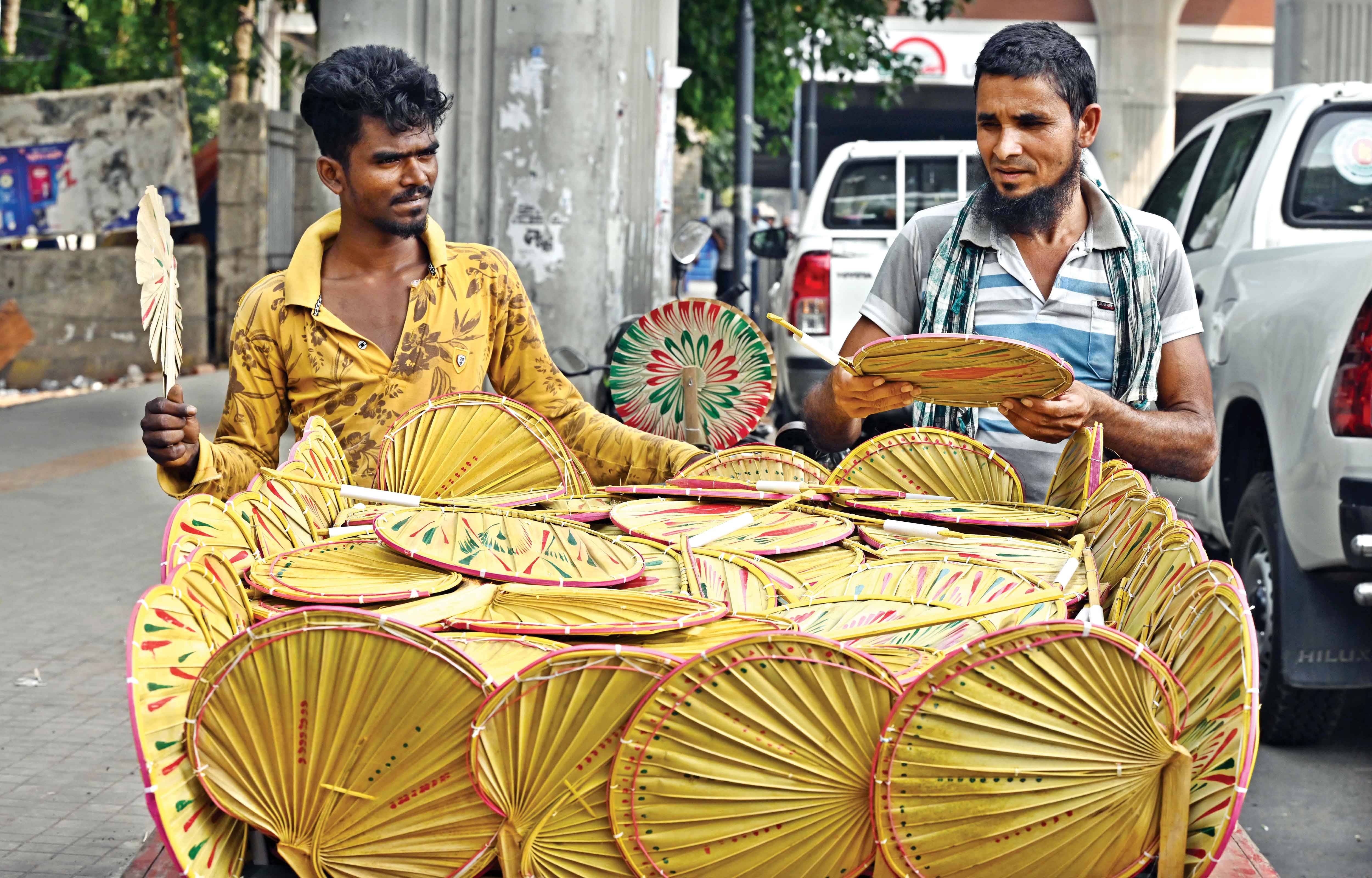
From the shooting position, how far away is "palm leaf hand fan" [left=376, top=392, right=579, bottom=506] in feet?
6.70

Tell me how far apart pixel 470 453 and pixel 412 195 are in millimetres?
596

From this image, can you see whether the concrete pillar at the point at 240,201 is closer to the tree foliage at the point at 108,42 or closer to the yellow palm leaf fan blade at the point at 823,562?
the tree foliage at the point at 108,42

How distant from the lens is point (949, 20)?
28.9 m

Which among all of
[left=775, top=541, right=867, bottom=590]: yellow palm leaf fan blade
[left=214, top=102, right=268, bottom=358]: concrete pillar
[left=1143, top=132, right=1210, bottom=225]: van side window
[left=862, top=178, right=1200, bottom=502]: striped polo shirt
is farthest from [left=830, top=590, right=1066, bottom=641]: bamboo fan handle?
[left=214, top=102, right=268, bottom=358]: concrete pillar

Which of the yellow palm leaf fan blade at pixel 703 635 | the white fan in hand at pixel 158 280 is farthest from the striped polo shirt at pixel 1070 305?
the white fan in hand at pixel 158 280

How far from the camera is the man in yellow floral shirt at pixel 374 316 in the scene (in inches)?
93.9

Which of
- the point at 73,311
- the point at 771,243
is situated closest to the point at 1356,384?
the point at 771,243

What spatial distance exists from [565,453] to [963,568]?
2.27 feet

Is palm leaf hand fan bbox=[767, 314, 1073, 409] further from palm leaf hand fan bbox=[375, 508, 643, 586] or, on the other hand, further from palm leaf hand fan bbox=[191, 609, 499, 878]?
palm leaf hand fan bbox=[191, 609, 499, 878]

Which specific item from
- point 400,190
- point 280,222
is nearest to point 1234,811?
point 400,190

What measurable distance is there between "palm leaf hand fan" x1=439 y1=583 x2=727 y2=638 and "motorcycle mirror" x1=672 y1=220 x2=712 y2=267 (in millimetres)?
5094

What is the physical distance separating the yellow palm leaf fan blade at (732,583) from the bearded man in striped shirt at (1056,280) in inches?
22.9

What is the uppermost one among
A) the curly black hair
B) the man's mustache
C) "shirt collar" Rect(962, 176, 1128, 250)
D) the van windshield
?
the van windshield

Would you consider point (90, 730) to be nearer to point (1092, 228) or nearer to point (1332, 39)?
point (1092, 228)
